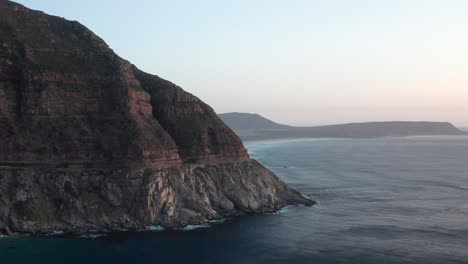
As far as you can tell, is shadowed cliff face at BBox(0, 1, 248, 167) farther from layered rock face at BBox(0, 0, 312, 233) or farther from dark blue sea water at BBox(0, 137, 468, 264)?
dark blue sea water at BBox(0, 137, 468, 264)

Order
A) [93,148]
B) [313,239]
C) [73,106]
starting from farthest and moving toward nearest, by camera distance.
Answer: [73,106], [93,148], [313,239]

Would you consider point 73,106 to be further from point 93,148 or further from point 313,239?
point 313,239

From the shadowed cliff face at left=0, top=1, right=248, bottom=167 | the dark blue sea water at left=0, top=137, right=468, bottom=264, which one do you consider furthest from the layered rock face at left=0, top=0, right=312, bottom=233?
the dark blue sea water at left=0, top=137, right=468, bottom=264

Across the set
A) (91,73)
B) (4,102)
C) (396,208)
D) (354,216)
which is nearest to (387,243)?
(354,216)

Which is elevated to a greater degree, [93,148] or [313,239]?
[93,148]

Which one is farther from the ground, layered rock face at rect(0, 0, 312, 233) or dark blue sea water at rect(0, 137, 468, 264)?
layered rock face at rect(0, 0, 312, 233)

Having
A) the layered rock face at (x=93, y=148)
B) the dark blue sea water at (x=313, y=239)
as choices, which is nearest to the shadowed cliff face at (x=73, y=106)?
the layered rock face at (x=93, y=148)

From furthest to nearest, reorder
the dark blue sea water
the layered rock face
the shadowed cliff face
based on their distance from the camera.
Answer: the shadowed cliff face, the layered rock face, the dark blue sea water

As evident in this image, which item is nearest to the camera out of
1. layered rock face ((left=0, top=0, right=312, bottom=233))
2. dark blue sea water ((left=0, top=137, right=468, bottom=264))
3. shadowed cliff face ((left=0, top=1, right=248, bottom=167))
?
dark blue sea water ((left=0, top=137, right=468, bottom=264))

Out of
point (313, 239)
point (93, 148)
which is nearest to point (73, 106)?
point (93, 148)

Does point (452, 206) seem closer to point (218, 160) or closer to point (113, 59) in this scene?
point (218, 160)
